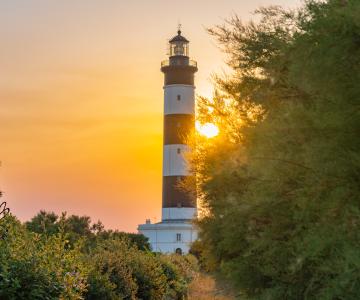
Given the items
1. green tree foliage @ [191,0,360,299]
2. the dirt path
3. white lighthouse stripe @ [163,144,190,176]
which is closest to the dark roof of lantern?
white lighthouse stripe @ [163,144,190,176]

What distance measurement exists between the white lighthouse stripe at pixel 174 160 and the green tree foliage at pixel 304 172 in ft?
123

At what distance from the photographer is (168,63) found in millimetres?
56500

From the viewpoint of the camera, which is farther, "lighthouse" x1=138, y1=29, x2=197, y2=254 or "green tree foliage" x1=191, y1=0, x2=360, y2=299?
"lighthouse" x1=138, y1=29, x2=197, y2=254

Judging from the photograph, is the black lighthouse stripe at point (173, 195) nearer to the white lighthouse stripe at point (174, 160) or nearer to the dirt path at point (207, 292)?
the white lighthouse stripe at point (174, 160)

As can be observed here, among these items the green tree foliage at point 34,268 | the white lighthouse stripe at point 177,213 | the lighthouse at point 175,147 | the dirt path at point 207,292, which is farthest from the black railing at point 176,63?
the green tree foliage at point 34,268

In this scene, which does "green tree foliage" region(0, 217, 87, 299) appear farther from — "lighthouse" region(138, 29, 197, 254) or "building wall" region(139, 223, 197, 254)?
"building wall" region(139, 223, 197, 254)

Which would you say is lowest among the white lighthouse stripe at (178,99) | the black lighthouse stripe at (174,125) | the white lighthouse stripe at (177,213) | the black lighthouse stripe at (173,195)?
the white lighthouse stripe at (177,213)

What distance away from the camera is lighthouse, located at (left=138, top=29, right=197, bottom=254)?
51.5 m

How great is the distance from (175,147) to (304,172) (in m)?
42.4

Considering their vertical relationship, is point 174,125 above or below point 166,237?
above

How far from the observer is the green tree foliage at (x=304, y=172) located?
27.5ft

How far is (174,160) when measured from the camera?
51.0m

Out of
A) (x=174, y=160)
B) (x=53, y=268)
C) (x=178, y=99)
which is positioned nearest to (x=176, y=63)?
(x=178, y=99)

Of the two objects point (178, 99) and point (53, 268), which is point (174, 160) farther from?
point (53, 268)
